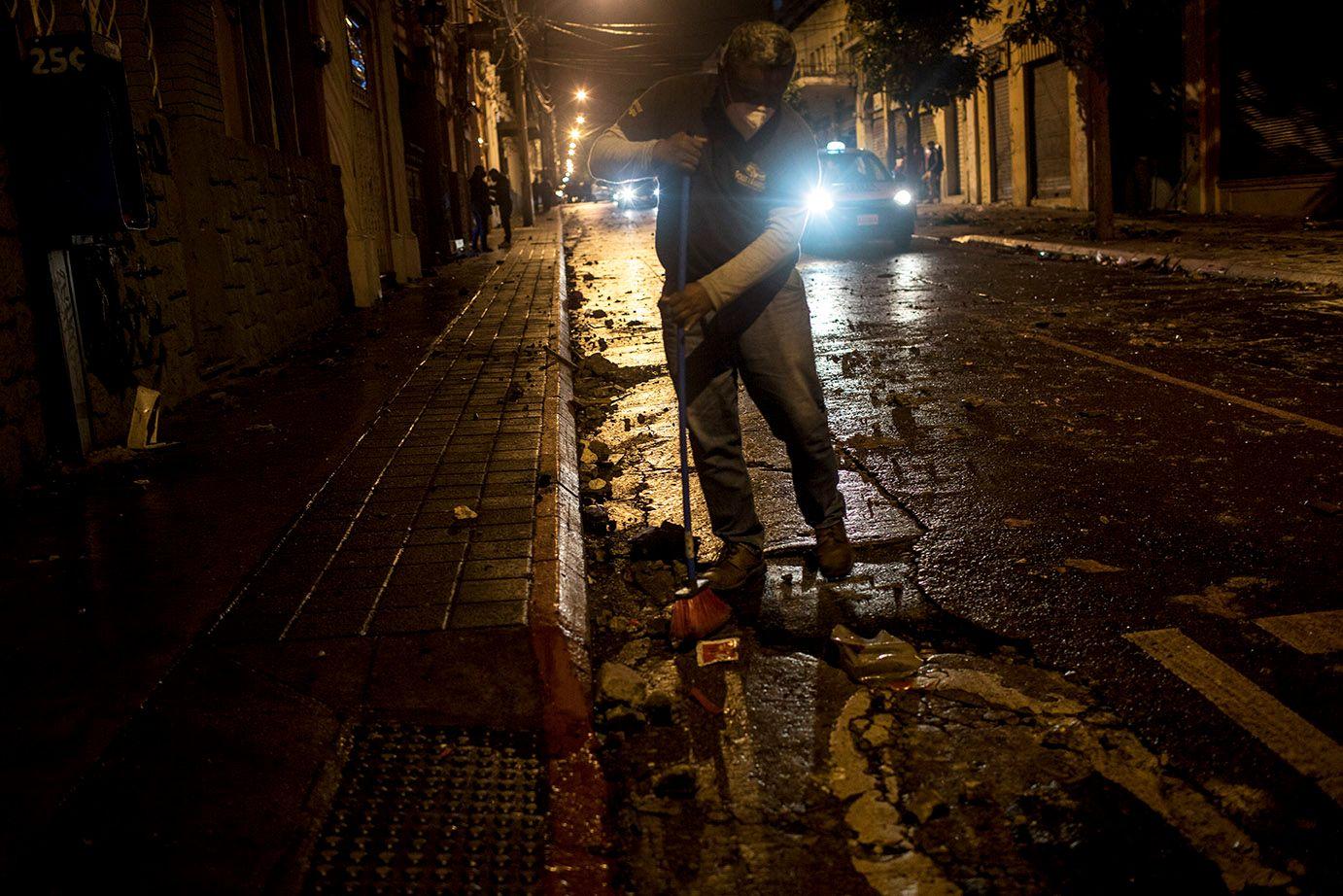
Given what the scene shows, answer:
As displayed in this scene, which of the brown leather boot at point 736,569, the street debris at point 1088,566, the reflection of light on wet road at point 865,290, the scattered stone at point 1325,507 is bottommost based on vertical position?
the street debris at point 1088,566

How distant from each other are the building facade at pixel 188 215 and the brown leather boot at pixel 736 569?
359 centimetres

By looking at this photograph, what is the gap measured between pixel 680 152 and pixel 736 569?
4.95 feet

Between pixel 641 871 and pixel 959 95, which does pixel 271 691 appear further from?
pixel 959 95

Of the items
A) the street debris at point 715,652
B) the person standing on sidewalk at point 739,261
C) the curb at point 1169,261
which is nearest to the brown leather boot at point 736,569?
the person standing on sidewalk at point 739,261

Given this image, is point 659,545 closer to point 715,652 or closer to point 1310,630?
point 715,652

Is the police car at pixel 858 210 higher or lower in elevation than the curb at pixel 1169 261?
higher

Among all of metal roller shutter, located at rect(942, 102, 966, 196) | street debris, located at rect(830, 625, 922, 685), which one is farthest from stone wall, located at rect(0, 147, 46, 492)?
metal roller shutter, located at rect(942, 102, 966, 196)

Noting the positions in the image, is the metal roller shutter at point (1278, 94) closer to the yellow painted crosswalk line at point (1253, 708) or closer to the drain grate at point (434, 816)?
the yellow painted crosswalk line at point (1253, 708)

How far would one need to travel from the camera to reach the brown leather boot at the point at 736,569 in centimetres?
398

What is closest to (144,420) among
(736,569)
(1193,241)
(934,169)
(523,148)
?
(736,569)

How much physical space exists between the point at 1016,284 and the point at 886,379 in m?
6.19

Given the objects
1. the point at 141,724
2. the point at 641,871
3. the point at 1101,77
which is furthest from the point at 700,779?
the point at 1101,77

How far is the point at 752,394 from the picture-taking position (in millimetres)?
4168

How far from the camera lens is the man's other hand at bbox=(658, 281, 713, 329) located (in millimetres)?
3643
